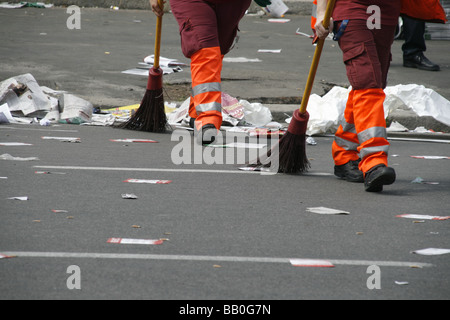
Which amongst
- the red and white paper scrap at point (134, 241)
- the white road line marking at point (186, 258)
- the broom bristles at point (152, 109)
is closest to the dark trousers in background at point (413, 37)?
the broom bristles at point (152, 109)

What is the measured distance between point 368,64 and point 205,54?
156 cm

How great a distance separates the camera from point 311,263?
329 cm

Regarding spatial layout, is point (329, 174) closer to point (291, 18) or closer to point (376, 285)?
point (376, 285)

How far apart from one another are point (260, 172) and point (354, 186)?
0.70 meters

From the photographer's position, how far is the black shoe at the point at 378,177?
4598mm

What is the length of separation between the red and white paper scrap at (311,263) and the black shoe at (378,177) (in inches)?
55.9

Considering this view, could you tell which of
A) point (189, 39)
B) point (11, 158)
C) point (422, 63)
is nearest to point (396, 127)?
point (422, 63)

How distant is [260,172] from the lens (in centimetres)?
539

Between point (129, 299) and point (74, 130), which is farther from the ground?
point (129, 299)

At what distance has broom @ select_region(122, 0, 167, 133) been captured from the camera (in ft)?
22.9

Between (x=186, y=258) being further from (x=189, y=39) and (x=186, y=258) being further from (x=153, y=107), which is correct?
(x=153, y=107)

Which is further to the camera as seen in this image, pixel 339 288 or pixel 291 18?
pixel 291 18

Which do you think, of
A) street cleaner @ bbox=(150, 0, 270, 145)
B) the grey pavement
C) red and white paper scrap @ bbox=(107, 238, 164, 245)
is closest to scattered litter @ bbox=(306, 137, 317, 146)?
the grey pavement
